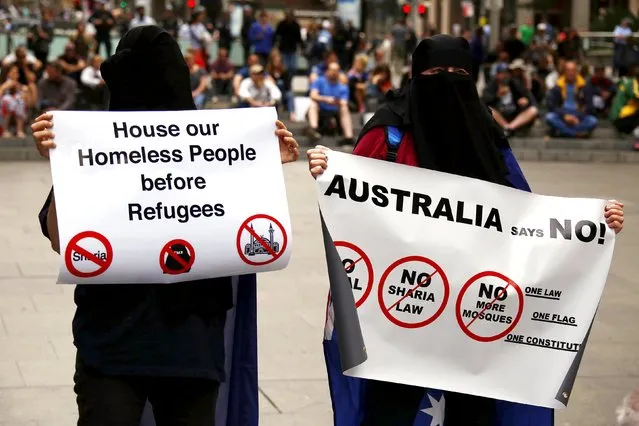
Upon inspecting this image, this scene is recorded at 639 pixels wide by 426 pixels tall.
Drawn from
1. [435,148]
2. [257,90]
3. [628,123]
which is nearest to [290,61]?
[257,90]

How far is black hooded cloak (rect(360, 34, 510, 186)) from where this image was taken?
418 cm

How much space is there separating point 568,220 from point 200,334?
1.28 m

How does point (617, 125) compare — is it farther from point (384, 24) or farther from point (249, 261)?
point (384, 24)

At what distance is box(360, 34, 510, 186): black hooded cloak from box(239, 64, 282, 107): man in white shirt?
17.4 m

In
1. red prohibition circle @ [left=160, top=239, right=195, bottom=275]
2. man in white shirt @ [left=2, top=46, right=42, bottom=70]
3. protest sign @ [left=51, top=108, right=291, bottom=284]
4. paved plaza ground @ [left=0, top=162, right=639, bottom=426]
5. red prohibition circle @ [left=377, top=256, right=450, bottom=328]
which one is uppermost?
protest sign @ [left=51, top=108, right=291, bottom=284]

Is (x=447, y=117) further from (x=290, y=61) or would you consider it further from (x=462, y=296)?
(x=290, y=61)

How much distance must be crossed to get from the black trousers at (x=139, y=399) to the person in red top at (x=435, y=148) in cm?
61

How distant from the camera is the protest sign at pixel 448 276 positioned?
4.21 metres

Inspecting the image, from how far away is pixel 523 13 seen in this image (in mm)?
53656

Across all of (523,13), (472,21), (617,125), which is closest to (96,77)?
(617,125)

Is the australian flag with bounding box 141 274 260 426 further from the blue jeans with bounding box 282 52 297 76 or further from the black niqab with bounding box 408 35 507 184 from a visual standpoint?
the blue jeans with bounding box 282 52 297 76

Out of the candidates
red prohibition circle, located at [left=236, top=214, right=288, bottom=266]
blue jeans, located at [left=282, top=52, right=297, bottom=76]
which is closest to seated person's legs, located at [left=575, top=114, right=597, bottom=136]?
blue jeans, located at [left=282, top=52, right=297, bottom=76]

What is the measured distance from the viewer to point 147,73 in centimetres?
379

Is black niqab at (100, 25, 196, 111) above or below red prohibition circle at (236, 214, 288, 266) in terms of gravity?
above
